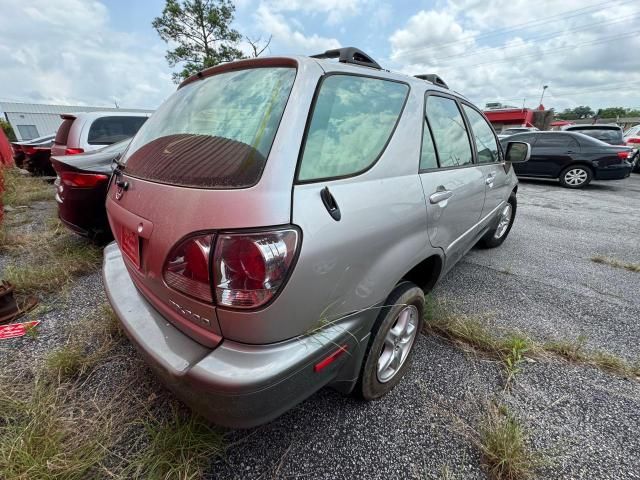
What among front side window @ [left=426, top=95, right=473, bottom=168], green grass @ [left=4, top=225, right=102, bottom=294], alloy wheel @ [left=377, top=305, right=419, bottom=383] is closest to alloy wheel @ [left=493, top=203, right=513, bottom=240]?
front side window @ [left=426, top=95, right=473, bottom=168]

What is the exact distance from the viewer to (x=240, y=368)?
3.18ft

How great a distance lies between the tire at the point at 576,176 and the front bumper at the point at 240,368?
33.6 ft

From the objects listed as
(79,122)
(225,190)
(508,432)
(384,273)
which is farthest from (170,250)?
(79,122)

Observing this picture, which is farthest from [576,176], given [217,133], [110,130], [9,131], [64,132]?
[9,131]

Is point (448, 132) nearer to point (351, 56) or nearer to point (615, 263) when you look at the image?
point (351, 56)

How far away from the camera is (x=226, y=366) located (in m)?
0.98

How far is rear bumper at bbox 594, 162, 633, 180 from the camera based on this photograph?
7.94 meters

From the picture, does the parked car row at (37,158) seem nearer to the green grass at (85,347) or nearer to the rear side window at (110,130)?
the rear side window at (110,130)

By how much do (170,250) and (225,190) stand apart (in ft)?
0.97

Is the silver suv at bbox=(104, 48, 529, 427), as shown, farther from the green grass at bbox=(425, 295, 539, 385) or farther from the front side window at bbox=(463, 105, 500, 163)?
the front side window at bbox=(463, 105, 500, 163)

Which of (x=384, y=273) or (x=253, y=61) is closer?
(x=384, y=273)

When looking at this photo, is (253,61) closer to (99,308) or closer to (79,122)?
(99,308)

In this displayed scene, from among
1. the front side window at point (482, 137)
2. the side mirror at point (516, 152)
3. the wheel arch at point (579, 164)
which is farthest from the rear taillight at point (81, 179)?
the wheel arch at point (579, 164)

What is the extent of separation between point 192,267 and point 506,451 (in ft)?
5.03
